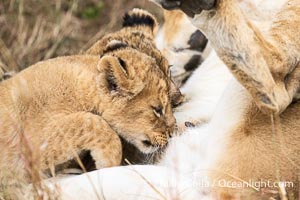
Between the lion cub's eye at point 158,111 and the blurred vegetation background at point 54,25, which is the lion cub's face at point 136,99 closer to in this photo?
the lion cub's eye at point 158,111

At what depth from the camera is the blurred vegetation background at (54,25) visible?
520 cm

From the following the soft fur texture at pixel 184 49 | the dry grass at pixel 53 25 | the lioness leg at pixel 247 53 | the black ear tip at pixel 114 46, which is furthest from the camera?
the dry grass at pixel 53 25

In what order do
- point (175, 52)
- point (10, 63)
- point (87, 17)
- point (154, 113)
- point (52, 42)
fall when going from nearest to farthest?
point (154, 113) → point (175, 52) → point (10, 63) → point (52, 42) → point (87, 17)

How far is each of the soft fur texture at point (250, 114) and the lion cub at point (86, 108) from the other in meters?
0.20

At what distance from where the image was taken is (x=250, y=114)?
3111 mm

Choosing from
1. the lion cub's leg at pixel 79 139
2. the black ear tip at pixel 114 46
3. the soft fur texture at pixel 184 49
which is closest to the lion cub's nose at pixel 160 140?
the lion cub's leg at pixel 79 139

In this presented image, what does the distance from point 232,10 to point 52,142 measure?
2.33ft

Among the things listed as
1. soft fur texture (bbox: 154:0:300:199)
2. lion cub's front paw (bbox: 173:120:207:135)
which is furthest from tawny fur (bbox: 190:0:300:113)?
lion cub's front paw (bbox: 173:120:207:135)

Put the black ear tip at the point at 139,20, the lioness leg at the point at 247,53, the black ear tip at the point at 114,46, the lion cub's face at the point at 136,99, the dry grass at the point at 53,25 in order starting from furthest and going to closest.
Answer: the dry grass at the point at 53,25
the black ear tip at the point at 139,20
the black ear tip at the point at 114,46
the lion cub's face at the point at 136,99
the lioness leg at the point at 247,53

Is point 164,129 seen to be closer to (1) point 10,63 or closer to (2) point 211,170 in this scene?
(2) point 211,170

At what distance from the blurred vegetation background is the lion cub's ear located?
5.93 ft

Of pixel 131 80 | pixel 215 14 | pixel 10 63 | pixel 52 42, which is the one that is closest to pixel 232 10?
pixel 215 14

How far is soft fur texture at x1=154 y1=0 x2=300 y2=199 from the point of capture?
300cm

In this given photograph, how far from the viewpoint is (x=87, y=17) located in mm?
5781
